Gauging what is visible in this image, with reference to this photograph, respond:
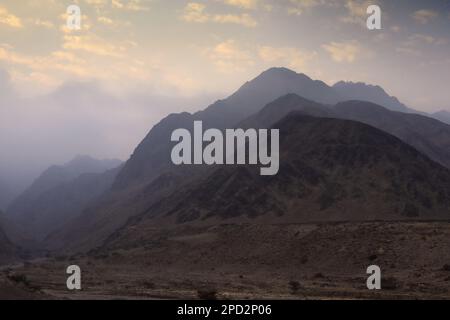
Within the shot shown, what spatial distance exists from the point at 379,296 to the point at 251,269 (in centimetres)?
2066

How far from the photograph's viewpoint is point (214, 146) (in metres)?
138

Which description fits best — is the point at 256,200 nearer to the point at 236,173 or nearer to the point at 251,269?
the point at 236,173

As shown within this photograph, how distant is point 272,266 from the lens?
49.7m

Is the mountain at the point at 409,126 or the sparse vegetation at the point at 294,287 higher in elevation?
the mountain at the point at 409,126

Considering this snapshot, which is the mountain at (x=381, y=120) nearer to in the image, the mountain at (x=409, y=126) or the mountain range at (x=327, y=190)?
the mountain at (x=409, y=126)

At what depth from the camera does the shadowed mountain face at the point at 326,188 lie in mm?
83312

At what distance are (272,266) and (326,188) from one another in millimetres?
42591

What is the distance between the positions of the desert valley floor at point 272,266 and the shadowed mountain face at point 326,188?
22615 mm

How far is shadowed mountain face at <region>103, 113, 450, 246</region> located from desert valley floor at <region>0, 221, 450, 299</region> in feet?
74.2

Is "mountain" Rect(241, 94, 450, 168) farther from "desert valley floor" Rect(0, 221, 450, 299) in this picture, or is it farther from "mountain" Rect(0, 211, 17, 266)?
"desert valley floor" Rect(0, 221, 450, 299)

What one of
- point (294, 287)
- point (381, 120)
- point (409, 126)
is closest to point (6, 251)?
point (294, 287)

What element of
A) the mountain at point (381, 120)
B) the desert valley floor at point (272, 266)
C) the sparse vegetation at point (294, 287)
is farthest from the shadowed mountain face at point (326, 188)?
the mountain at point (381, 120)

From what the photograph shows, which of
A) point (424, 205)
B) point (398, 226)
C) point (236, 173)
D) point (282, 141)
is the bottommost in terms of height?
point (398, 226)
